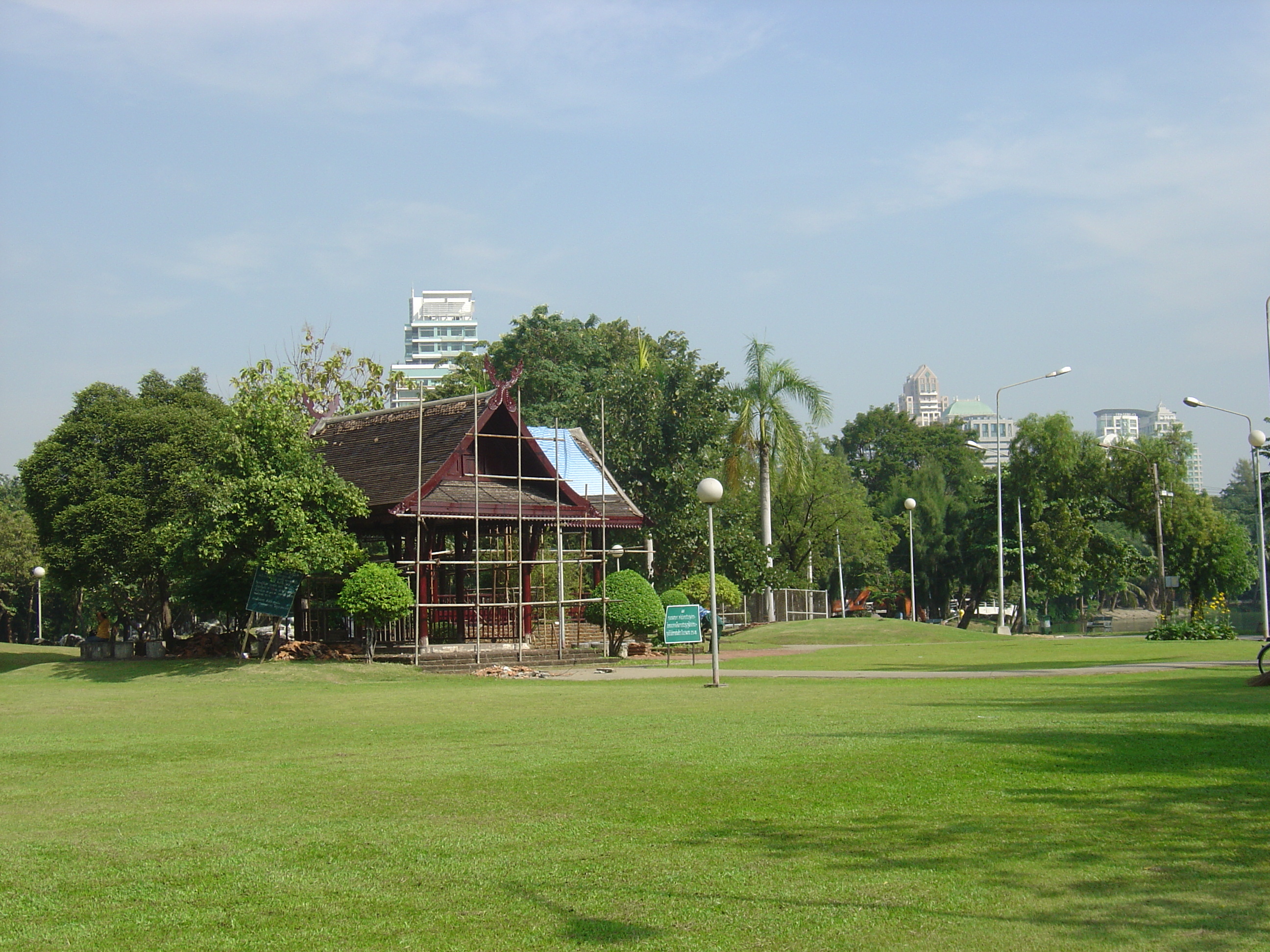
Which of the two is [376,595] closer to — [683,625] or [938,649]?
[683,625]

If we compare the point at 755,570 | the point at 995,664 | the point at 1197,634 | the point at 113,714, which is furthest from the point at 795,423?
the point at 113,714

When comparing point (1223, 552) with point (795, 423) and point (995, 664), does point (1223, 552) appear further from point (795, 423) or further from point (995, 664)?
point (995, 664)

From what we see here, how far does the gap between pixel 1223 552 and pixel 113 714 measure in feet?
180

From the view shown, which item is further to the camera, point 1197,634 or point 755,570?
point 755,570

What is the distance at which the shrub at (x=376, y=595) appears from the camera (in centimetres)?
2705

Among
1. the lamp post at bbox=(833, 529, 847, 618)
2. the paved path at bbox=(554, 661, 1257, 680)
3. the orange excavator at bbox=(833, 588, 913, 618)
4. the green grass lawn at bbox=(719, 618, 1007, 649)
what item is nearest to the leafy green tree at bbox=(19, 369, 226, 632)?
the paved path at bbox=(554, 661, 1257, 680)

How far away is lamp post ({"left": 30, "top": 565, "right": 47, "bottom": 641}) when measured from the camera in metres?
36.8

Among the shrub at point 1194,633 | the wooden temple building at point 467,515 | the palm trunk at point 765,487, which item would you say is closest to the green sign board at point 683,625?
the wooden temple building at point 467,515

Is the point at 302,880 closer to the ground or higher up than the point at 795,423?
closer to the ground

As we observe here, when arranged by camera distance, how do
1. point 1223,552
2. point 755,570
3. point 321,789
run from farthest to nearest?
point 1223,552
point 755,570
point 321,789

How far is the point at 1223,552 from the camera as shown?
5906cm

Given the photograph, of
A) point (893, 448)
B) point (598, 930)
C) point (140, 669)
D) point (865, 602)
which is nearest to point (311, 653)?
point (140, 669)

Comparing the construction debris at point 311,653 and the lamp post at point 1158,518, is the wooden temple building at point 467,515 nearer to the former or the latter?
the construction debris at point 311,653

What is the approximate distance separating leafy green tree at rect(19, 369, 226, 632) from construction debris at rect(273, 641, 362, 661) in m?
3.84
